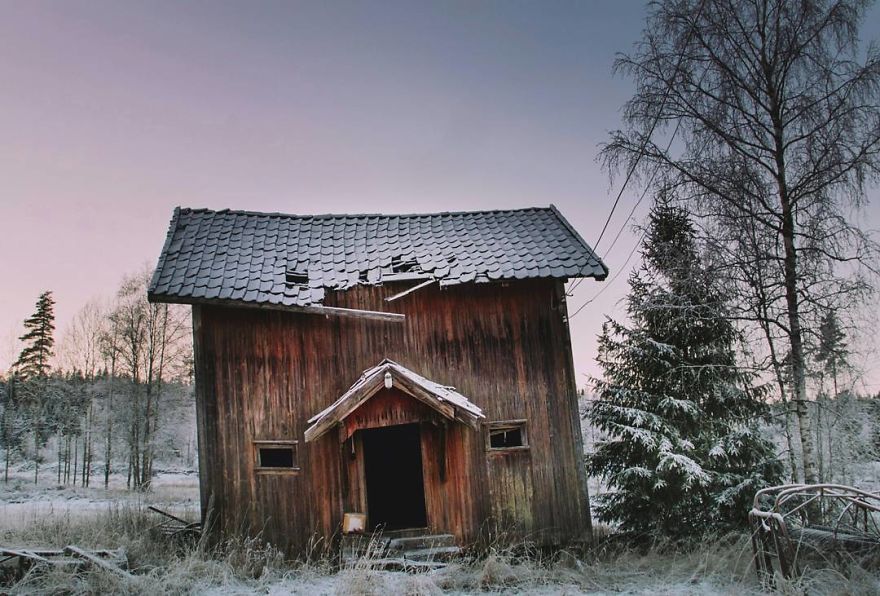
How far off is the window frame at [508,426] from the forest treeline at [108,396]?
70.2 feet

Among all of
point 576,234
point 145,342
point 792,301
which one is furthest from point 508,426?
point 145,342

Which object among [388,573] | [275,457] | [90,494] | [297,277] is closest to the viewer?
[388,573]

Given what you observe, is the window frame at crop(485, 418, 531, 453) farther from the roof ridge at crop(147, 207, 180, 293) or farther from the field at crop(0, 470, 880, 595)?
the roof ridge at crop(147, 207, 180, 293)

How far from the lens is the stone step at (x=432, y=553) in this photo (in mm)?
8859

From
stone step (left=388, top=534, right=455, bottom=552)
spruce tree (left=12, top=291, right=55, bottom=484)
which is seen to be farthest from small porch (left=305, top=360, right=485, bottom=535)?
spruce tree (left=12, top=291, right=55, bottom=484)

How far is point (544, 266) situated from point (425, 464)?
Answer: 4.14 metres

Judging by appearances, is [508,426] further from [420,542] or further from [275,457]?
[275,457]

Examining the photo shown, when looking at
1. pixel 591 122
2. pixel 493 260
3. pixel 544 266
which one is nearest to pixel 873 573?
pixel 544 266

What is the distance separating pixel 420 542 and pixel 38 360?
1685 inches

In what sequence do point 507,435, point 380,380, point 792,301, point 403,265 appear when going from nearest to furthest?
point 380,380
point 792,301
point 507,435
point 403,265

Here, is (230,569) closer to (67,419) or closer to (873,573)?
(873,573)

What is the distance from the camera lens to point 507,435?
1031 centimetres

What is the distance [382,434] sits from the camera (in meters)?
13.6

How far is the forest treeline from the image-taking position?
27141mm
